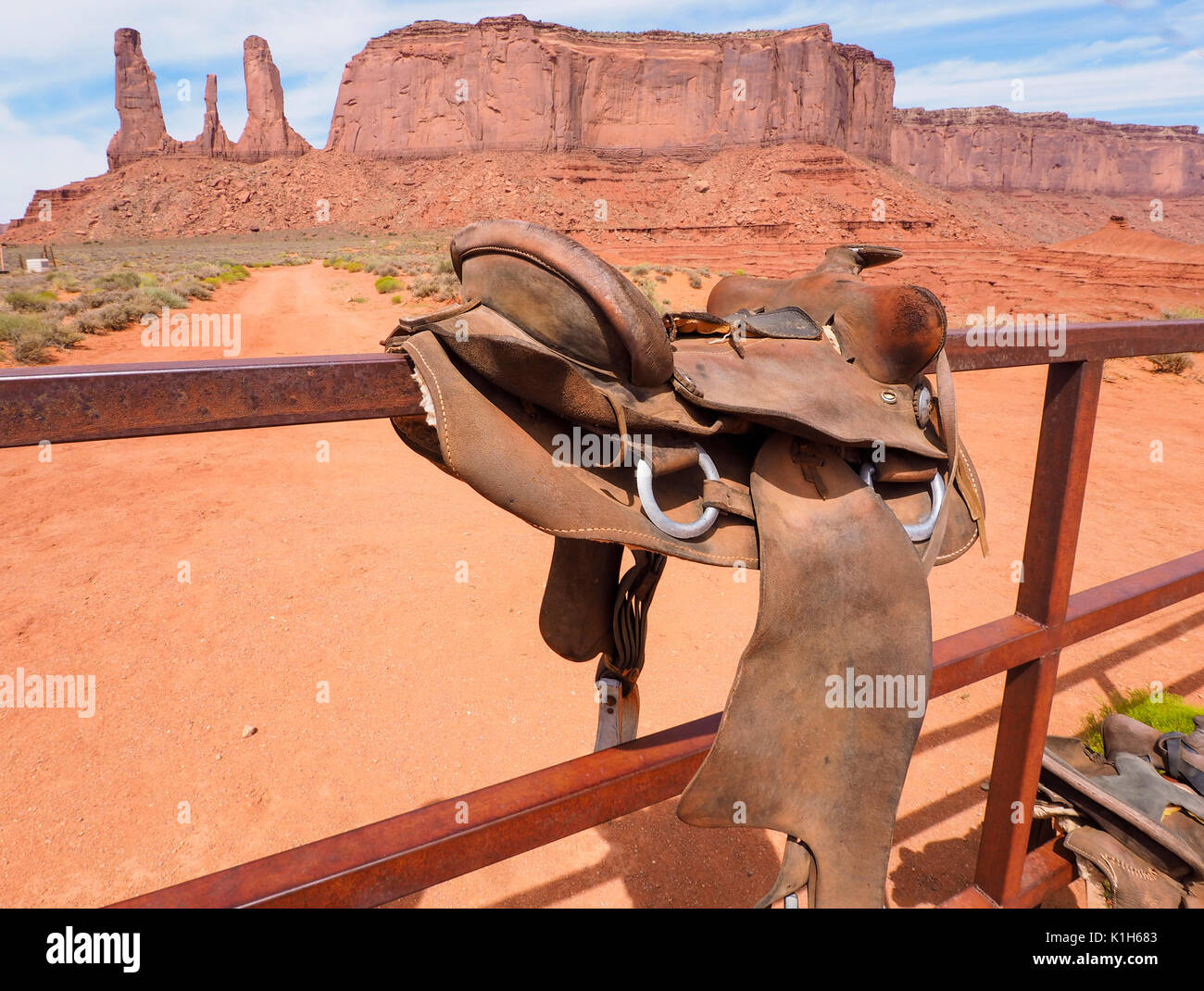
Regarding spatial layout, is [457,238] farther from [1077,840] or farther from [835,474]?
[1077,840]

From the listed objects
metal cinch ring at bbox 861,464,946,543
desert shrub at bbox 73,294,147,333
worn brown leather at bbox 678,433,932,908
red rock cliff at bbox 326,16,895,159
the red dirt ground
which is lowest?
the red dirt ground

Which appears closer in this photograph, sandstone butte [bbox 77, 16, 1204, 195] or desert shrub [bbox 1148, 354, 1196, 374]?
desert shrub [bbox 1148, 354, 1196, 374]

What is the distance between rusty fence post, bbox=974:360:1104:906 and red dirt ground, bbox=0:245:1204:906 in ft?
1.99

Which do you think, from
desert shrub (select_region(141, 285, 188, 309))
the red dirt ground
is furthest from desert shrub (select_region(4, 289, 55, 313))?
the red dirt ground

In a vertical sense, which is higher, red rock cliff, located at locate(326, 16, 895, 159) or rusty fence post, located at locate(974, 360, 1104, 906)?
red rock cliff, located at locate(326, 16, 895, 159)

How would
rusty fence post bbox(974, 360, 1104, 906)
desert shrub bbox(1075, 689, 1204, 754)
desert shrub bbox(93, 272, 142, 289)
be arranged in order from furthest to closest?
desert shrub bbox(93, 272, 142, 289) < desert shrub bbox(1075, 689, 1204, 754) < rusty fence post bbox(974, 360, 1104, 906)

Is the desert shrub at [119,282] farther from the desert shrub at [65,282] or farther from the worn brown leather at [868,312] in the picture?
the worn brown leather at [868,312]

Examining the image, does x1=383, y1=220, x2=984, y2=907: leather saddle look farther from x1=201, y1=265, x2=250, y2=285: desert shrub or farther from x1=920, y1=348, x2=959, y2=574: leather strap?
x1=201, y1=265, x2=250, y2=285: desert shrub

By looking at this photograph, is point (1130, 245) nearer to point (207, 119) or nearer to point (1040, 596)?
point (1040, 596)

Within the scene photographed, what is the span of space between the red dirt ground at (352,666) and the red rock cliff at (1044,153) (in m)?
82.5

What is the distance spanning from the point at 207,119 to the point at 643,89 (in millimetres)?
44814

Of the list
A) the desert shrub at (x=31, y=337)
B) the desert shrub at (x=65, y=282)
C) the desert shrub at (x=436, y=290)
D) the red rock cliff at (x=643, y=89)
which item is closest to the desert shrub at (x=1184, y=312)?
the desert shrub at (x=436, y=290)

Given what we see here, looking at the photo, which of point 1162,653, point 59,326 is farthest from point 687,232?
point 1162,653

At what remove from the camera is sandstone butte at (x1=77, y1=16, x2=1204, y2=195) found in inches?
1930
